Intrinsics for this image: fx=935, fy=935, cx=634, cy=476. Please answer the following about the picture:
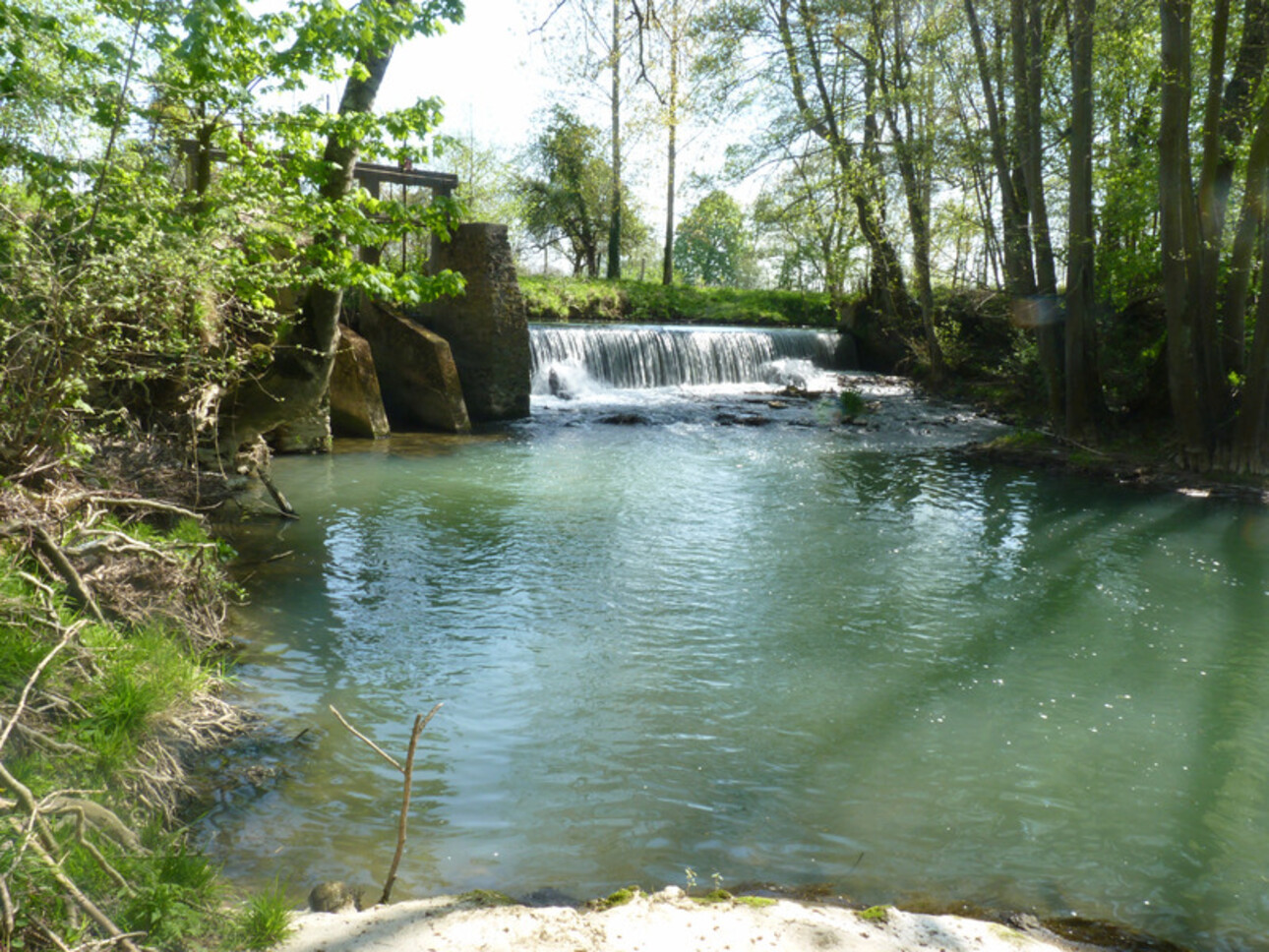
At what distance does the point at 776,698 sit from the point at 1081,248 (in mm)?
10072

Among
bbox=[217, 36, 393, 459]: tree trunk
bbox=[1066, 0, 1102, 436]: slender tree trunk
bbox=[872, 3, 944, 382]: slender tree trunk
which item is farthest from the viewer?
bbox=[872, 3, 944, 382]: slender tree trunk

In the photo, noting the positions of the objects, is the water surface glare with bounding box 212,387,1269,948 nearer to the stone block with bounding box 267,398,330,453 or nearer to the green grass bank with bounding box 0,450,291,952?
the green grass bank with bounding box 0,450,291,952

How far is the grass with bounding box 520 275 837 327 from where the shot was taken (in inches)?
1086

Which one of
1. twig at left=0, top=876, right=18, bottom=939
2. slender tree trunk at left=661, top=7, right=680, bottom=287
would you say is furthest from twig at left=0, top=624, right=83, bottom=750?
slender tree trunk at left=661, top=7, right=680, bottom=287

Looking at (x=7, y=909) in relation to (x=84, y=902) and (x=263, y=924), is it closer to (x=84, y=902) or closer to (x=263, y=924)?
(x=84, y=902)

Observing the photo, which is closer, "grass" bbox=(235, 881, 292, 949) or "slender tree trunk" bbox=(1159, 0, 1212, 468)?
"grass" bbox=(235, 881, 292, 949)

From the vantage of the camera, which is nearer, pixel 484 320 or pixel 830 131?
pixel 484 320

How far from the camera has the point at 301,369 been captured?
27.5 ft

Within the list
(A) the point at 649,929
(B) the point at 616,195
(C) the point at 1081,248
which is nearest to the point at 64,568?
(A) the point at 649,929

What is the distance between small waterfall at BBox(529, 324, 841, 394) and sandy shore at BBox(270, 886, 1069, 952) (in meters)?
16.7

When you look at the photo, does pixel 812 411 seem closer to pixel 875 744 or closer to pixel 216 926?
pixel 875 744

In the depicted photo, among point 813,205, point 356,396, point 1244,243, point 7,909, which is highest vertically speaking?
point 813,205

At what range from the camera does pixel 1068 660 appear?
610cm

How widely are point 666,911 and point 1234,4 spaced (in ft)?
42.6
